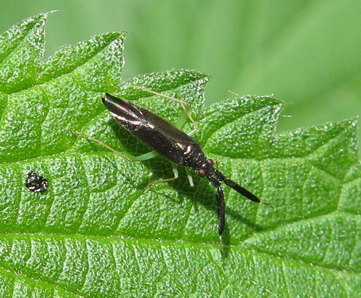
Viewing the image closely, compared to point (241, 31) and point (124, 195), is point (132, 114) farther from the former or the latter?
point (241, 31)

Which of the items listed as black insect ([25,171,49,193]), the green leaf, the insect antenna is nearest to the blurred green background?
the green leaf

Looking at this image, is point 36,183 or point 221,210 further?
point 221,210

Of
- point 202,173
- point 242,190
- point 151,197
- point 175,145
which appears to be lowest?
point 151,197

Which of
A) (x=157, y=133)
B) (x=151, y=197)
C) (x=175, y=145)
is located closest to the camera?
(x=151, y=197)

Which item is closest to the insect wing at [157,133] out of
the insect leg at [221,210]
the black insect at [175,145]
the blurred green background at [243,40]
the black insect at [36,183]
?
the black insect at [175,145]

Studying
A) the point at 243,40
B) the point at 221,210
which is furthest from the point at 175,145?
the point at 243,40

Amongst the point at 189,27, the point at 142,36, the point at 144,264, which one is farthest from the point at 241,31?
the point at 144,264

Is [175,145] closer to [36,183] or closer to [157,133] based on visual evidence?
[157,133]
